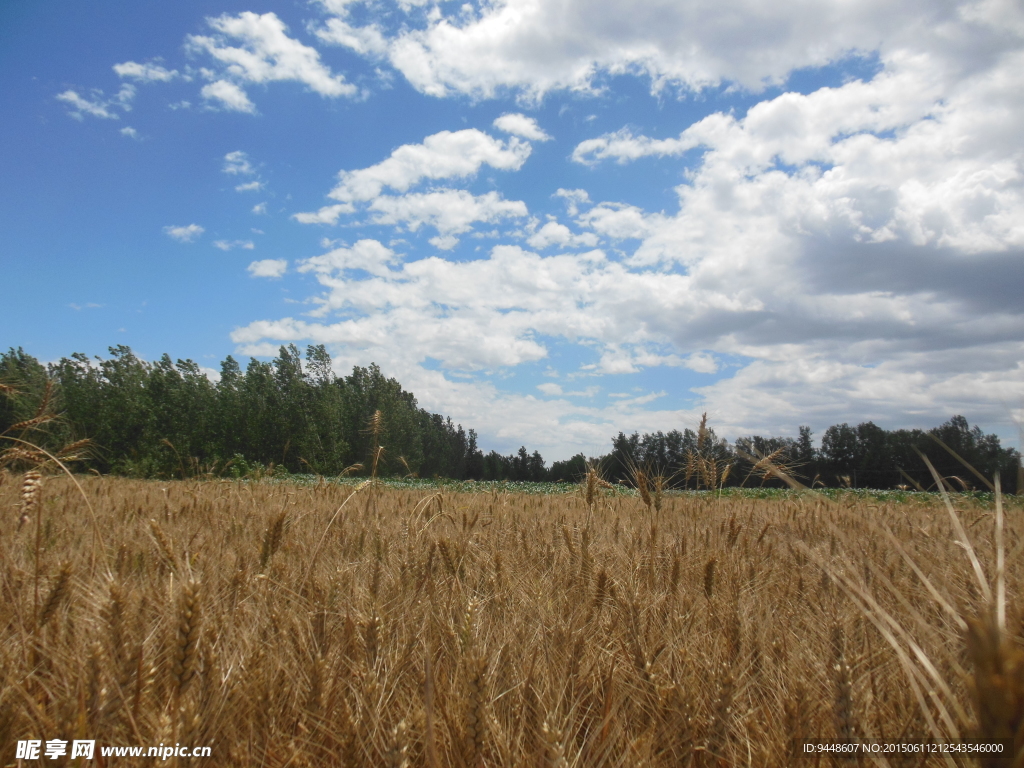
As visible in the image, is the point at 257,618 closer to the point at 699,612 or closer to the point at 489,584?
the point at 489,584

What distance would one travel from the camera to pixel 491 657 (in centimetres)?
158

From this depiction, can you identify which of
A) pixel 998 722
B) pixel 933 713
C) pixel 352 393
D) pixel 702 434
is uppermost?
pixel 352 393

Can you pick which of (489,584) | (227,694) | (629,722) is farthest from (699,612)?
(227,694)

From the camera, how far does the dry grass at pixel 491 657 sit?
3.86ft

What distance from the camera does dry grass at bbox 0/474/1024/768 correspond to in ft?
3.86

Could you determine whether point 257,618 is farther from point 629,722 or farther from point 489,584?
point 629,722

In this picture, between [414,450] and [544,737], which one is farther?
[414,450]

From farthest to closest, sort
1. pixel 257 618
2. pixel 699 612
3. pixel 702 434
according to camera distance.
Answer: pixel 702 434
pixel 699 612
pixel 257 618

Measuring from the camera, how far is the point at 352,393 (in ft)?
192

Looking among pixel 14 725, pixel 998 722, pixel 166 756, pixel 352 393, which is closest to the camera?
pixel 998 722

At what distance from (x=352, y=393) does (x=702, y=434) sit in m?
56.5

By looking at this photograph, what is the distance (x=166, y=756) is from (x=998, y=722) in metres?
1.20

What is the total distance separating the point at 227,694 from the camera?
1.35 m

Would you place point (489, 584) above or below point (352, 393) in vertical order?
below
